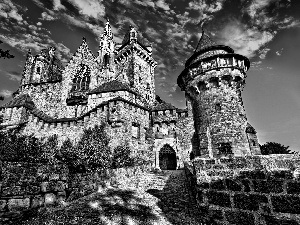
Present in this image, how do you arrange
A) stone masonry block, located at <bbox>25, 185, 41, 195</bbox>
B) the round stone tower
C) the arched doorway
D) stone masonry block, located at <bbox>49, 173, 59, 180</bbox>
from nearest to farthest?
stone masonry block, located at <bbox>25, 185, 41, 195</bbox>
stone masonry block, located at <bbox>49, 173, 59, 180</bbox>
the round stone tower
the arched doorway

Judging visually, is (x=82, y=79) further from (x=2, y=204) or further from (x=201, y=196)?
(x=201, y=196)

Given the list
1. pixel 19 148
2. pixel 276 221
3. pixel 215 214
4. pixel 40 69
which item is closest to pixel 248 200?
pixel 276 221

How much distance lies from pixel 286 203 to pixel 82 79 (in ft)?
88.9

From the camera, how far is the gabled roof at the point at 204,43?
18.4 m

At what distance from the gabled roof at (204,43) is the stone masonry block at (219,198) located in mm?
17696

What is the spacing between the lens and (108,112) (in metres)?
16.2

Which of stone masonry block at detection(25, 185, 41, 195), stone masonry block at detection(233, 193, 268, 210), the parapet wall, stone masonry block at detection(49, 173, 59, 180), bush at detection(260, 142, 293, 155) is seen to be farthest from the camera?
bush at detection(260, 142, 293, 155)

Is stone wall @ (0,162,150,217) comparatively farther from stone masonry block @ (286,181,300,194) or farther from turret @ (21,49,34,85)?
turret @ (21,49,34,85)

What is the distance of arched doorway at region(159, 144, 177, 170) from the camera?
57.9 feet

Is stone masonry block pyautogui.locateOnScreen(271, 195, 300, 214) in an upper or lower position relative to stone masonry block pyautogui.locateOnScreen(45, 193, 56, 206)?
upper

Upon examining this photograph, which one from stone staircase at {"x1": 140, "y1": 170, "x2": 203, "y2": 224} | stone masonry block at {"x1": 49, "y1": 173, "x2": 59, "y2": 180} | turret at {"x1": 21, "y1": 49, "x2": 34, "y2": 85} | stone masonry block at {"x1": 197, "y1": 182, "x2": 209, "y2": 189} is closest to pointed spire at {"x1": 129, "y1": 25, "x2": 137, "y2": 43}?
turret at {"x1": 21, "y1": 49, "x2": 34, "y2": 85}

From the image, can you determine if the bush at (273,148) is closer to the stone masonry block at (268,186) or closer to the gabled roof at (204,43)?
the gabled roof at (204,43)

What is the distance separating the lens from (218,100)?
52.6ft

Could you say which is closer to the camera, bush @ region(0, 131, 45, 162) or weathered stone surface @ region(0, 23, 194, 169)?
bush @ region(0, 131, 45, 162)
